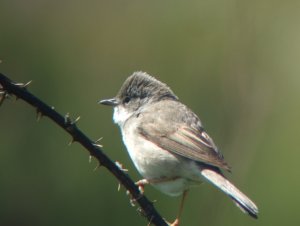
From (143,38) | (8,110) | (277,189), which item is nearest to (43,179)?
(8,110)

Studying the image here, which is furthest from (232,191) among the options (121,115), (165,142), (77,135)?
(121,115)

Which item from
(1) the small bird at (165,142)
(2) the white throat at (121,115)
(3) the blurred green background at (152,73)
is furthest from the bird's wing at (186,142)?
(3) the blurred green background at (152,73)

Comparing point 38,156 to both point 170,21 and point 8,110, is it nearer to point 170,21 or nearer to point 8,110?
point 8,110

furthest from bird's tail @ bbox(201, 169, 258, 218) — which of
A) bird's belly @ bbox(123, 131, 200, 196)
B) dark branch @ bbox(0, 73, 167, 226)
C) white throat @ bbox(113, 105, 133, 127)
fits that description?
white throat @ bbox(113, 105, 133, 127)

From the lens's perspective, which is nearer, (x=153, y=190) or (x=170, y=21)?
(x=153, y=190)

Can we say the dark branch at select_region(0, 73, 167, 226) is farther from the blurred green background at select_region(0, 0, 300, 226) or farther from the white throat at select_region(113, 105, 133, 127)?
the blurred green background at select_region(0, 0, 300, 226)
